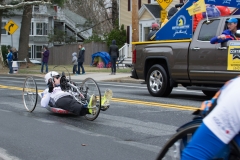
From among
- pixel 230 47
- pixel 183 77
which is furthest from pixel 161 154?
pixel 183 77

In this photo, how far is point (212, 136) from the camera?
130 inches

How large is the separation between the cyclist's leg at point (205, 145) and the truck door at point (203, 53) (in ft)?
26.7

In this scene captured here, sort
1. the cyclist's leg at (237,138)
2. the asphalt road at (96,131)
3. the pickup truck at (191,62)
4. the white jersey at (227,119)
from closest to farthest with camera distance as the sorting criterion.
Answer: the white jersey at (227,119) < the cyclist's leg at (237,138) < the asphalt road at (96,131) < the pickup truck at (191,62)

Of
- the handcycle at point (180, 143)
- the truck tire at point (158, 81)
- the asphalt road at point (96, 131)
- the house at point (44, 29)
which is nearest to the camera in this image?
the handcycle at point (180, 143)

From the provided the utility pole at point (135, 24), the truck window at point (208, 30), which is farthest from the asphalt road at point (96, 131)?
the utility pole at point (135, 24)

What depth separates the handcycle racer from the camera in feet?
29.6

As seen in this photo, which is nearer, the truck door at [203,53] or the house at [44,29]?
the truck door at [203,53]

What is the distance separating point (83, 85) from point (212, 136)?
20.9 feet

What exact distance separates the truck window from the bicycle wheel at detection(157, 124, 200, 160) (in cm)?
807

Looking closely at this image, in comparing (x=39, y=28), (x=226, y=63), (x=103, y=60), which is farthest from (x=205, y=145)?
(x=39, y=28)

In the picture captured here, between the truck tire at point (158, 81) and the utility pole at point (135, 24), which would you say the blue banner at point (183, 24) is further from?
the utility pole at point (135, 24)

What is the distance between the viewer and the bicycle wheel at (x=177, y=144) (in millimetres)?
3645

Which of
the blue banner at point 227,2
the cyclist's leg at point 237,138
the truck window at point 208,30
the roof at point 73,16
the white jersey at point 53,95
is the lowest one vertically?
the white jersey at point 53,95

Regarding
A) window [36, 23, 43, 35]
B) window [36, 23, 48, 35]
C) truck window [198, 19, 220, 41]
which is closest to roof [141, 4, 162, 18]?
window [36, 23, 48, 35]
